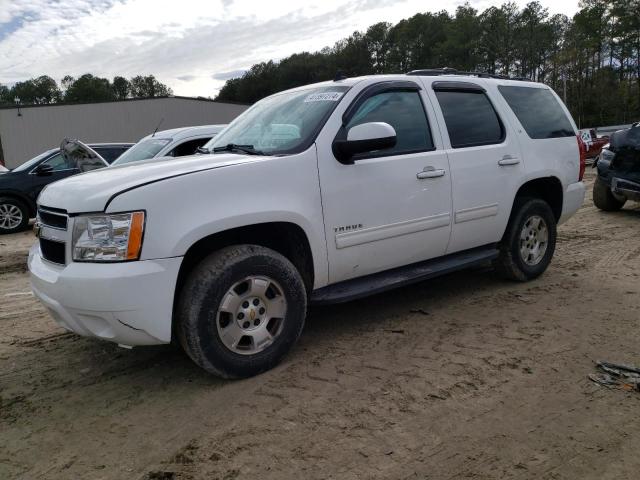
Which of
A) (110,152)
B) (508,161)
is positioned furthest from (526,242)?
(110,152)

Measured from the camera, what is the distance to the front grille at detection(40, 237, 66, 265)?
10.2 feet

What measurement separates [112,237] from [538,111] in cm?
429

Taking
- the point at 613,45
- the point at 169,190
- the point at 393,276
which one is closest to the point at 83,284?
the point at 169,190

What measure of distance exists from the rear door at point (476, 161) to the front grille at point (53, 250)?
9.57ft

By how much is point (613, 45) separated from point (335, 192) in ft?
241

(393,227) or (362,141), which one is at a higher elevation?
(362,141)

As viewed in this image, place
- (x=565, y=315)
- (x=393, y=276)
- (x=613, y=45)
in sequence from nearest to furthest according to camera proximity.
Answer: (x=393, y=276) < (x=565, y=315) < (x=613, y=45)

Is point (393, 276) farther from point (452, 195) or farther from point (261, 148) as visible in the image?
point (261, 148)

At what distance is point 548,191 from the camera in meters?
5.51

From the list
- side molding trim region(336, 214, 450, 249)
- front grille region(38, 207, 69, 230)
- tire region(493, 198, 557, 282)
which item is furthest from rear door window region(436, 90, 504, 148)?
front grille region(38, 207, 69, 230)

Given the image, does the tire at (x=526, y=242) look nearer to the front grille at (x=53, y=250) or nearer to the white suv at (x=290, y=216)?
the white suv at (x=290, y=216)

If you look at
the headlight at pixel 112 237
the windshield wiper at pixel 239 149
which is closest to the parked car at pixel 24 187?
the windshield wiper at pixel 239 149

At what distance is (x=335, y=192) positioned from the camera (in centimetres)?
361

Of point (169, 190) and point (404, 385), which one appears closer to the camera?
point (169, 190)
